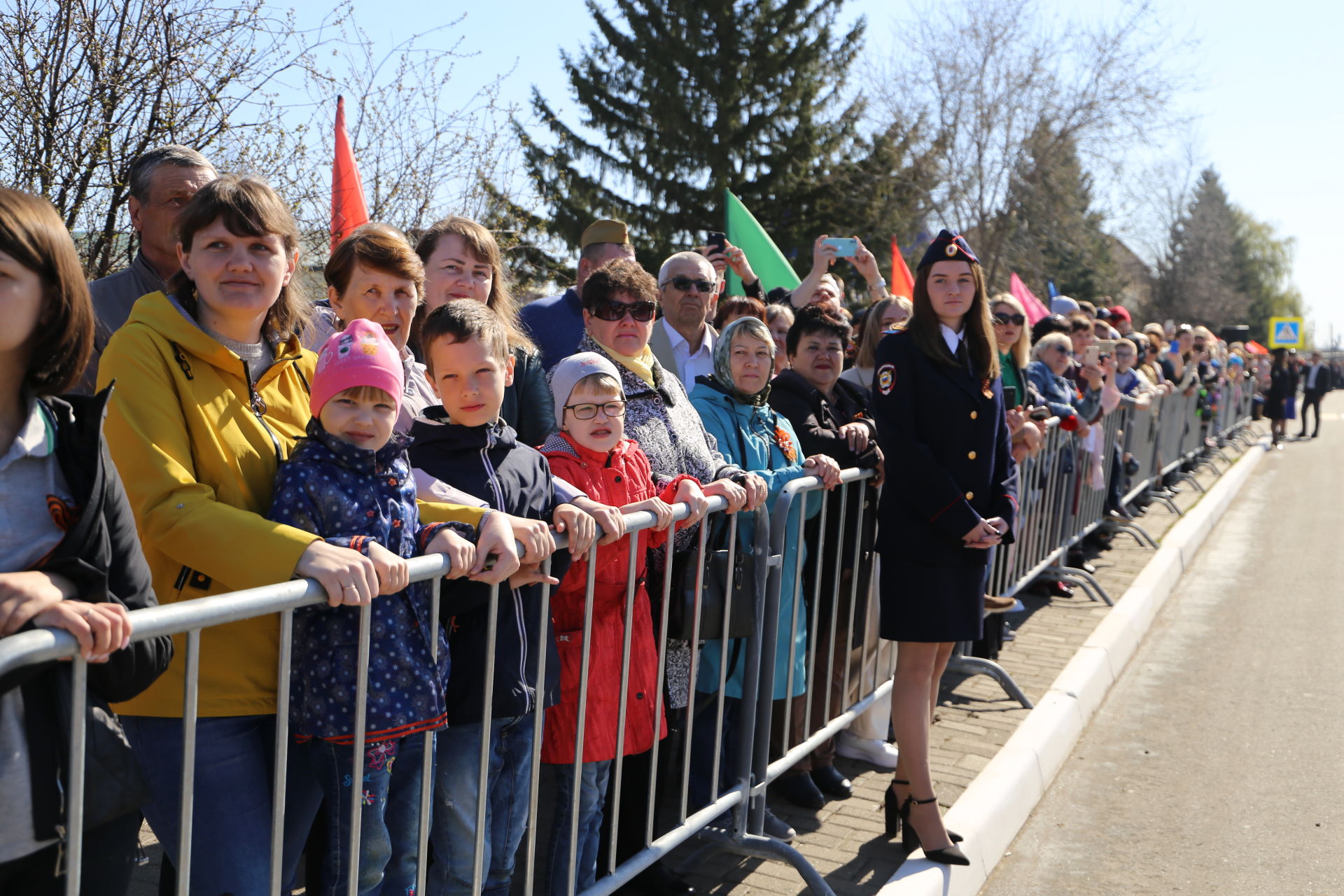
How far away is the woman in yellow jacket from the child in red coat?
2.32 ft

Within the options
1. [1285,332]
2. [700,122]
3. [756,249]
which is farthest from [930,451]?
[1285,332]

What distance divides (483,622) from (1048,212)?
2968 centimetres

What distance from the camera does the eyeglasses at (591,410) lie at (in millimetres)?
3320

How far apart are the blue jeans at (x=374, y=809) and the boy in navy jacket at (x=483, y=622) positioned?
14 cm

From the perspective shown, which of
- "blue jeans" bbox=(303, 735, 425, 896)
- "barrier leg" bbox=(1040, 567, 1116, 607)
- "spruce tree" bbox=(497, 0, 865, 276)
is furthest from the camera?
"spruce tree" bbox=(497, 0, 865, 276)

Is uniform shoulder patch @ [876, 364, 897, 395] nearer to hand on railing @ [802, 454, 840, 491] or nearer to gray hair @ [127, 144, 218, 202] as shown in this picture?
hand on railing @ [802, 454, 840, 491]

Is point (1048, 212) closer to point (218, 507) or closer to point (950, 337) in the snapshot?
point (950, 337)

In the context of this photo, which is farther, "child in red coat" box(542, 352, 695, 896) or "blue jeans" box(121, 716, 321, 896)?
"child in red coat" box(542, 352, 695, 896)

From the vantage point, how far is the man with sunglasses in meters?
5.70

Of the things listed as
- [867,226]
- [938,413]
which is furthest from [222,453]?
[867,226]

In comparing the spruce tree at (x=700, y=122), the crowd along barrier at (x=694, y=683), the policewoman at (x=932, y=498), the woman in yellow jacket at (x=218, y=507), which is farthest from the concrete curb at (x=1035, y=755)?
the spruce tree at (x=700, y=122)

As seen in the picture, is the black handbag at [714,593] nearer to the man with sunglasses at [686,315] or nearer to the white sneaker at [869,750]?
the white sneaker at [869,750]

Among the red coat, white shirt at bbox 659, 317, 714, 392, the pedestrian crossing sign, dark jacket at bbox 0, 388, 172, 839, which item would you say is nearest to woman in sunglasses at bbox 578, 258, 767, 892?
the red coat

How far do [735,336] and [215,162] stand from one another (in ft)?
13.5
